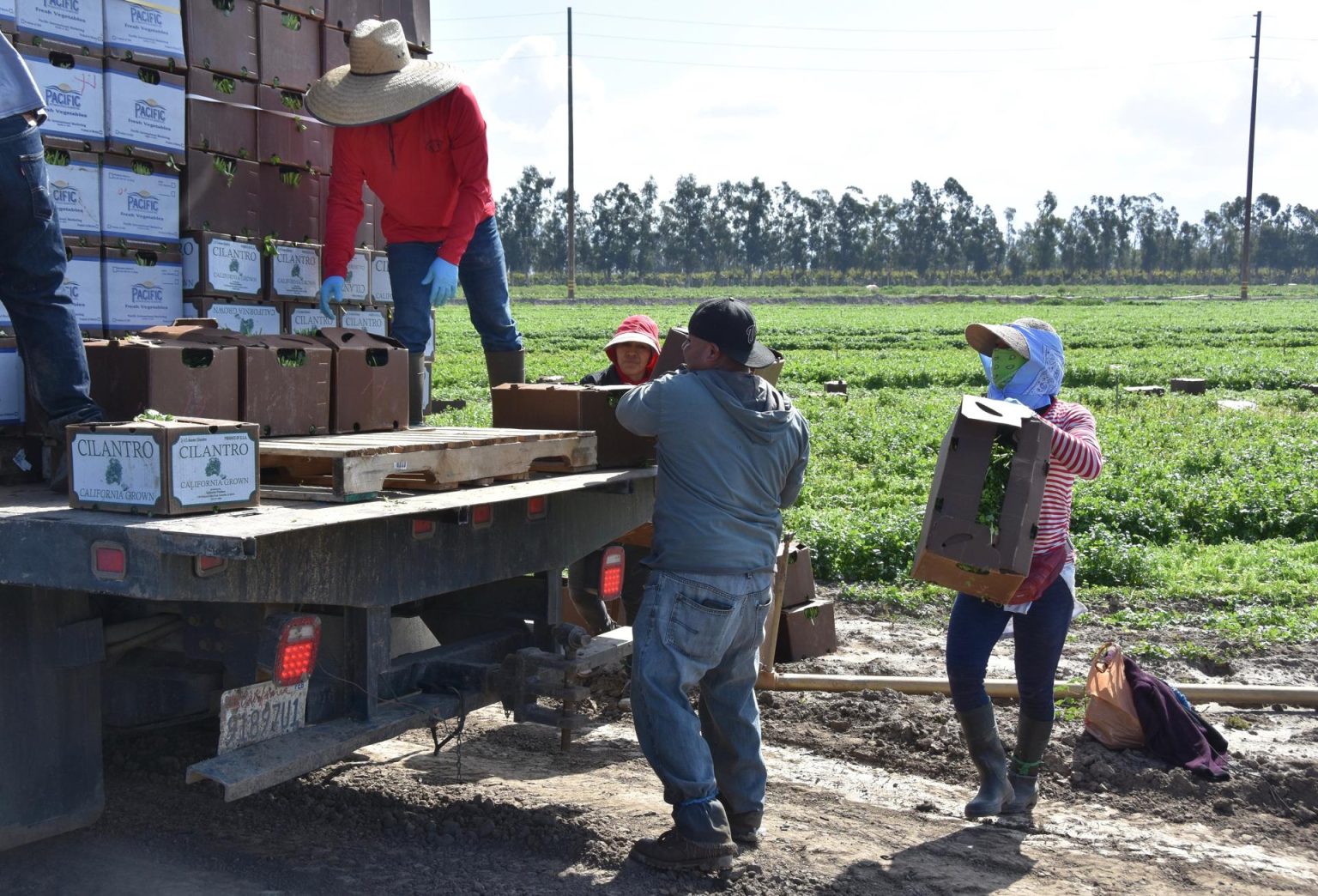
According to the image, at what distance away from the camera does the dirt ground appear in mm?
4297

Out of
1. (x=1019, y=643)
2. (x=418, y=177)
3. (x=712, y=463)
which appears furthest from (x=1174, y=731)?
(x=418, y=177)

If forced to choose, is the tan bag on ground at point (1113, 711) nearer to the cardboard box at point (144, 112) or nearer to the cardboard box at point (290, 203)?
the cardboard box at point (290, 203)

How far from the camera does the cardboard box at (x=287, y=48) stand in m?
5.67

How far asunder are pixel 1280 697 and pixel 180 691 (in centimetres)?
486

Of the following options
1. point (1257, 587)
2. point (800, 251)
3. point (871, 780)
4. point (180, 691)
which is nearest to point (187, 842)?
point (180, 691)

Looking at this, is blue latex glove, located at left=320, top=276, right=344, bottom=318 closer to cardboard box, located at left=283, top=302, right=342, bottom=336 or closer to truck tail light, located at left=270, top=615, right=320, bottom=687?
cardboard box, located at left=283, top=302, right=342, bottom=336

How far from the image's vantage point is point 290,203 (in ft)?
19.2

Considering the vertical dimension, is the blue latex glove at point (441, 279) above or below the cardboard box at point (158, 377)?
above

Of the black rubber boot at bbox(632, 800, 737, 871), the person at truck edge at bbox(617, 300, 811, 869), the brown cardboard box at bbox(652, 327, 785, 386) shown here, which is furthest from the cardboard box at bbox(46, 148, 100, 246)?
the black rubber boot at bbox(632, 800, 737, 871)

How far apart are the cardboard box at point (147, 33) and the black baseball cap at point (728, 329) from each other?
2.33 m

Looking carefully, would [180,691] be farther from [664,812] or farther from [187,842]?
[664,812]

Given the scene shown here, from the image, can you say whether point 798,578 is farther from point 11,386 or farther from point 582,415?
point 11,386

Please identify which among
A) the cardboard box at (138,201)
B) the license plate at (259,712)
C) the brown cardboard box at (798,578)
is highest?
the cardboard box at (138,201)

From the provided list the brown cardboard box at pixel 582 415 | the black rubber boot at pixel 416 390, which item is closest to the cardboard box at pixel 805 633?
the brown cardboard box at pixel 582 415
